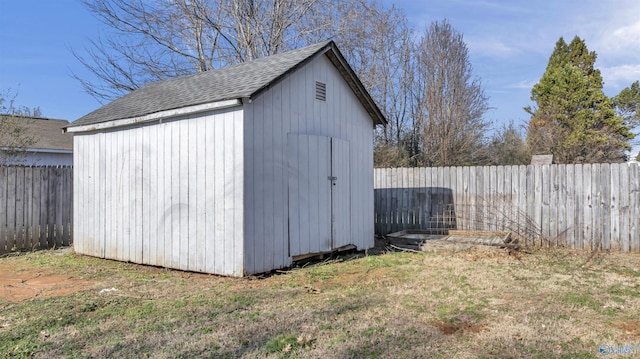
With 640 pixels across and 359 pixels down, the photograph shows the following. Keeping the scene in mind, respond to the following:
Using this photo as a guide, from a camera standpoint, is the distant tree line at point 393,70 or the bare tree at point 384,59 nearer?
the distant tree line at point 393,70

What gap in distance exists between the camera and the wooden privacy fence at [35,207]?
8.09 metres

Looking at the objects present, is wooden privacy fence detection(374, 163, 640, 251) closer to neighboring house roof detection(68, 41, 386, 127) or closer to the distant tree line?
neighboring house roof detection(68, 41, 386, 127)

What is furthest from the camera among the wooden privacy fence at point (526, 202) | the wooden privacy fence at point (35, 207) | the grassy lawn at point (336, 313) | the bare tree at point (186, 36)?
the bare tree at point (186, 36)

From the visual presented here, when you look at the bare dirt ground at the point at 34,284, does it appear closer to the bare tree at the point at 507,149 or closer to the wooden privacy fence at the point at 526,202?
the wooden privacy fence at the point at 526,202

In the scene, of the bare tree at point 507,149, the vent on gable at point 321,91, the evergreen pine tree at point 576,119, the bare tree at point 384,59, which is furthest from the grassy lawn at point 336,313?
the evergreen pine tree at point 576,119

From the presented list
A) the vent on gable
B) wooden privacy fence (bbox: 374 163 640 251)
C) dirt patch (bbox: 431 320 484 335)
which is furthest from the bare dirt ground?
wooden privacy fence (bbox: 374 163 640 251)

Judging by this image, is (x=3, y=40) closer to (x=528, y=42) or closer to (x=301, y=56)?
(x=301, y=56)

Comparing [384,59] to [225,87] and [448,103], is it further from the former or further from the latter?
[225,87]

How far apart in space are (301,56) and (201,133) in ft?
7.50

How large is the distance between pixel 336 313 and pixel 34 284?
4396 mm

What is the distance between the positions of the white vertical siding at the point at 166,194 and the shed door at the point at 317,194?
3.53ft

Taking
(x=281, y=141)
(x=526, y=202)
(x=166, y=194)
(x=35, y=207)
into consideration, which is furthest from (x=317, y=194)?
(x=35, y=207)

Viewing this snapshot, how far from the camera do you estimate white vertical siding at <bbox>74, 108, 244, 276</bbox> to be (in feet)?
19.0

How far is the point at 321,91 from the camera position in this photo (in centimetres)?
732
